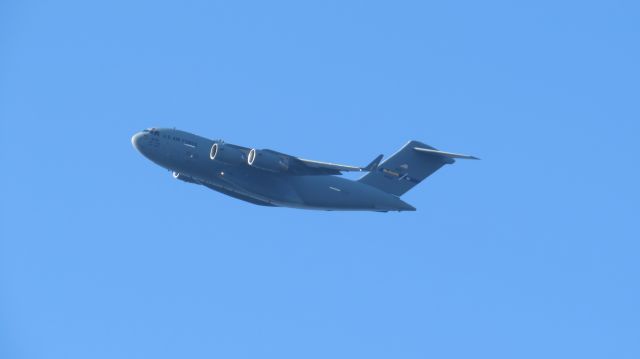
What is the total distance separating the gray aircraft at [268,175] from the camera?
28938 millimetres

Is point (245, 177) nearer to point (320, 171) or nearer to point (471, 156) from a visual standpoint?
point (320, 171)

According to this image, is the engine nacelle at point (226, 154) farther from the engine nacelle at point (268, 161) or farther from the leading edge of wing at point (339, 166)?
the leading edge of wing at point (339, 166)

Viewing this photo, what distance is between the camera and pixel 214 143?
29172 millimetres

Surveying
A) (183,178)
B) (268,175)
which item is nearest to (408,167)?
(268,175)

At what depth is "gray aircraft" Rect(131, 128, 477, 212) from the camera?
94.9ft

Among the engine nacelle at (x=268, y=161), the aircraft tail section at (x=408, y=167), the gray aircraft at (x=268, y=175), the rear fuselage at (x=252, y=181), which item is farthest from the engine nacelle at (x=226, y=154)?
the aircraft tail section at (x=408, y=167)

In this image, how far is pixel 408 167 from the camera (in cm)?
3284

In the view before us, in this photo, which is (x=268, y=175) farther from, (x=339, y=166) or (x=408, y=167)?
(x=408, y=167)

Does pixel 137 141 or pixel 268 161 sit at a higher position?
pixel 137 141

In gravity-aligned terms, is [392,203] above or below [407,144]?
below

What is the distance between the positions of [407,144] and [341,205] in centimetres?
369

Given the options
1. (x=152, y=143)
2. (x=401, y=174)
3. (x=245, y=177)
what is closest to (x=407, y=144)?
(x=401, y=174)

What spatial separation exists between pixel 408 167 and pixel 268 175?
5.25 m

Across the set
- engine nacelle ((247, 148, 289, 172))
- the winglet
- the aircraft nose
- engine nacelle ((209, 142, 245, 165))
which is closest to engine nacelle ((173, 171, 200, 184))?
the aircraft nose
